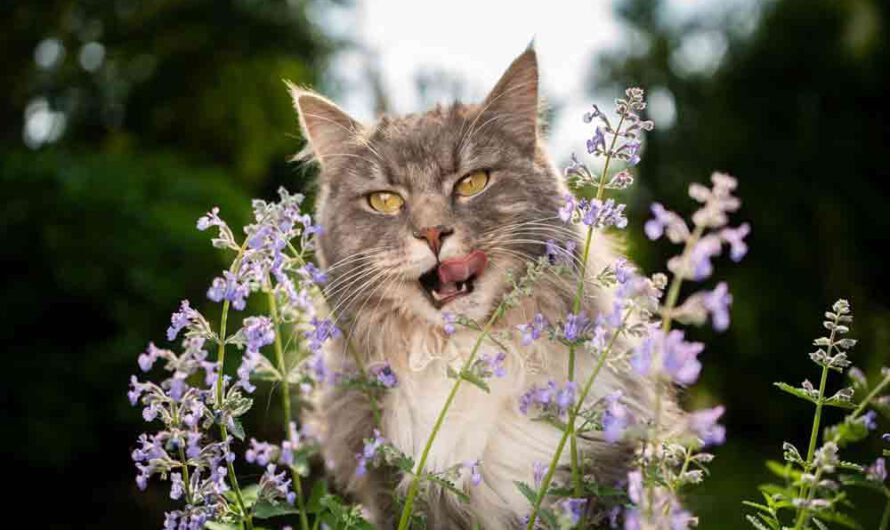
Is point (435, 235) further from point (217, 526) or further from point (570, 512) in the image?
point (570, 512)

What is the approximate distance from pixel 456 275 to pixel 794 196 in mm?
6821

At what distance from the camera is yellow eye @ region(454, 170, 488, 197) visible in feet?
7.50

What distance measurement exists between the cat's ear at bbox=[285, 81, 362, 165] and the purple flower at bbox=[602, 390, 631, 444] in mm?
1548

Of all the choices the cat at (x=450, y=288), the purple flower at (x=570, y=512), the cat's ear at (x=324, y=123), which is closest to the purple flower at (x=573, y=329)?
the purple flower at (x=570, y=512)

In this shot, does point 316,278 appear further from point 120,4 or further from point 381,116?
point 120,4

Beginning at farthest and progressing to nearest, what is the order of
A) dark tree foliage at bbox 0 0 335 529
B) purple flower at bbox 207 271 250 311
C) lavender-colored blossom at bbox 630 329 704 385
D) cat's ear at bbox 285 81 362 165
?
dark tree foliage at bbox 0 0 335 529 < cat's ear at bbox 285 81 362 165 < purple flower at bbox 207 271 250 311 < lavender-colored blossom at bbox 630 329 704 385

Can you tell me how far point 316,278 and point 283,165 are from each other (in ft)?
20.4

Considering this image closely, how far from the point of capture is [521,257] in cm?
210

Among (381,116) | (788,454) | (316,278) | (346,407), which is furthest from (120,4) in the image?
(788,454)

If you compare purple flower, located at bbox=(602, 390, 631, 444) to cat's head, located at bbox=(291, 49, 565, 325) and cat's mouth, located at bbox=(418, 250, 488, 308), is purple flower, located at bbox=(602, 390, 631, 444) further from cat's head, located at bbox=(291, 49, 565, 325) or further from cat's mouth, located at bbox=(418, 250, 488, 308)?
cat's mouth, located at bbox=(418, 250, 488, 308)

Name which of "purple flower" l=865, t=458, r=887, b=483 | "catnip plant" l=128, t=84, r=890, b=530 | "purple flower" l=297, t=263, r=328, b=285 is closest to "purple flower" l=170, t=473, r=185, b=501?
"catnip plant" l=128, t=84, r=890, b=530

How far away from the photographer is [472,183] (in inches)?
90.4

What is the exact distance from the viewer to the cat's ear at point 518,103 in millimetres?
2402

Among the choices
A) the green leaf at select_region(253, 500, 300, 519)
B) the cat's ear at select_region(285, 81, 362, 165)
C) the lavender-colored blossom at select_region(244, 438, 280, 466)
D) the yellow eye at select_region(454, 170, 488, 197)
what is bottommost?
the green leaf at select_region(253, 500, 300, 519)
